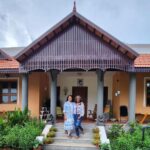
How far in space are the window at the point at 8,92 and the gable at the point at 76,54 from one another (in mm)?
3826

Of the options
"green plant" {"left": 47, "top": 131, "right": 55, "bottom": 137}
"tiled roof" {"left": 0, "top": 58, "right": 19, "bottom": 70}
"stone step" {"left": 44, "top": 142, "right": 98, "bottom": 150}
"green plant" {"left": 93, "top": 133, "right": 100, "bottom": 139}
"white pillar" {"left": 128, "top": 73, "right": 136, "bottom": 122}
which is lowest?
"stone step" {"left": 44, "top": 142, "right": 98, "bottom": 150}

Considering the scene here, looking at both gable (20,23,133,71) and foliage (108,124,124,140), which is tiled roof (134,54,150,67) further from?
foliage (108,124,124,140)

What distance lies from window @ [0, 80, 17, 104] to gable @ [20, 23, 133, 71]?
383 cm

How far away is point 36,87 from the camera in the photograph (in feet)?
66.2

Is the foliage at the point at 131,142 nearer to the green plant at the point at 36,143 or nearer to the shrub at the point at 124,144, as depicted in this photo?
the shrub at the point at 124,144

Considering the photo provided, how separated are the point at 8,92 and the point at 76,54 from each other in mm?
6155

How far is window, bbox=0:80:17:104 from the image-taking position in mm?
20547

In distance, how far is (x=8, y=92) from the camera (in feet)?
67.7

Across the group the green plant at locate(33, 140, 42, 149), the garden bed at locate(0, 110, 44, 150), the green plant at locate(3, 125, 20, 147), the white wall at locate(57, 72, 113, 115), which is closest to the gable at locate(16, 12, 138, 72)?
the garden bed at locate(0, 110, 44, 150)

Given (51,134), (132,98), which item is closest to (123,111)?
(132,98)

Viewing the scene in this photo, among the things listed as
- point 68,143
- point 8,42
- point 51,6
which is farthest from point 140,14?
point 8,42

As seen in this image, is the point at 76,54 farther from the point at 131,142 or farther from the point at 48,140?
the point at 131,142

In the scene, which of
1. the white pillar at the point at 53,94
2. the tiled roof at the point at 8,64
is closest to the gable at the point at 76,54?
the white pillar at the point at 53,94

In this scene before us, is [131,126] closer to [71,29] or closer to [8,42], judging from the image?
[71,29]
